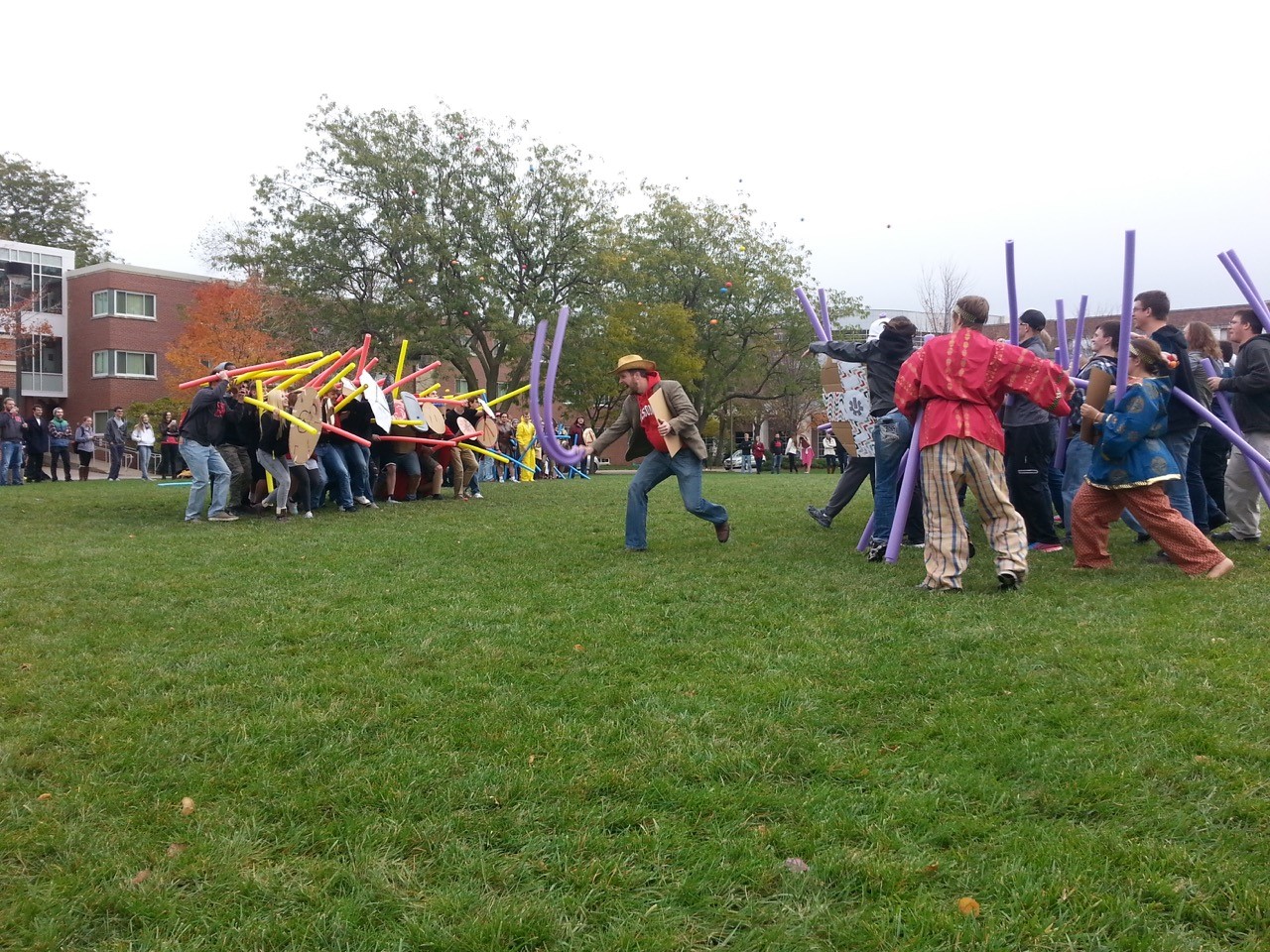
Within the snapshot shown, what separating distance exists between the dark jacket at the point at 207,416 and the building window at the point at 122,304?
35065mm

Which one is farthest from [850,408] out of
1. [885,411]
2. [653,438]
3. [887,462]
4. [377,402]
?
[377,402]

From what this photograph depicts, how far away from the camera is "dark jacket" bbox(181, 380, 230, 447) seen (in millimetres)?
11523

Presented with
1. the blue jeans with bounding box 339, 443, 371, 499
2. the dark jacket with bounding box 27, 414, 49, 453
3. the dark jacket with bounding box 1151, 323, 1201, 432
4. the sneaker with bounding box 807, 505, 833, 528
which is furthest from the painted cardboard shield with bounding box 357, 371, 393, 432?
the dark jacket with bounding box 27, 414, 49, 453

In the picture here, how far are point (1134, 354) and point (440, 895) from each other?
6.24m

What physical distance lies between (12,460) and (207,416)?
10.9m

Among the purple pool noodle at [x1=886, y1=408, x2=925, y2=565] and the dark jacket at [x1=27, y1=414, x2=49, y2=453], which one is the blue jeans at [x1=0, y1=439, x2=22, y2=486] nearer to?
the dark jacket at [x1=27, y1=414, x2=49, y2=453]

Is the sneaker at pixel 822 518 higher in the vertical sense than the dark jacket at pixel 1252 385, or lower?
lower

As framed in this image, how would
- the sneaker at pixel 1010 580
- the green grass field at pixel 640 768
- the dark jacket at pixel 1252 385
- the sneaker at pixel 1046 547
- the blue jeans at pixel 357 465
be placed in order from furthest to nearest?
1. the blue jeans at pixel 357 465
2. the sneaker at pixel 1046 547
3. the dark jacket at pixel 1252 385
4. the sneaker at pixel 1010 580
5. the green grass field at pixel 640 768

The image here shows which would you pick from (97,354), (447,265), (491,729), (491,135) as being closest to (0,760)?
(491,729)

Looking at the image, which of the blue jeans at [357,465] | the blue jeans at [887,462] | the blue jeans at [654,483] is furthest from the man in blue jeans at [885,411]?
the blue jeans at [357,465]

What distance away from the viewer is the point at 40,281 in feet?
143

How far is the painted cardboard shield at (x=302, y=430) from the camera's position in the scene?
12008mm

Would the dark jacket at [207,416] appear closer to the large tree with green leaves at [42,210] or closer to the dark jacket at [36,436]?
the dark jacket at [36,436]

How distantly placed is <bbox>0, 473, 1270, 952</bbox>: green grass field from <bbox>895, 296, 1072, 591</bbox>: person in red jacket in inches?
11.6
